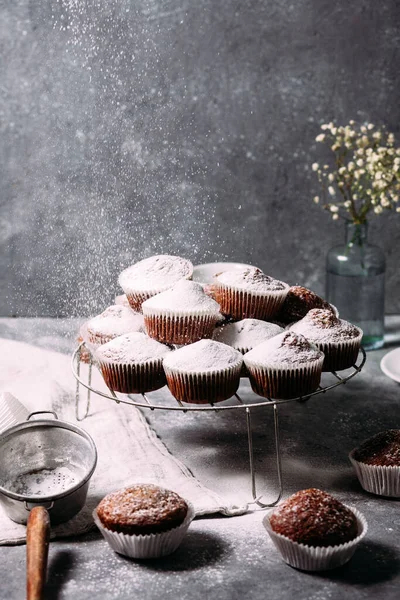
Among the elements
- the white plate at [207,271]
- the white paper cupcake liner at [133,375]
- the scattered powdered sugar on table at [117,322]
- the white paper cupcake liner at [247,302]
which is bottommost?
the white paper cupcake liner at [133,375]

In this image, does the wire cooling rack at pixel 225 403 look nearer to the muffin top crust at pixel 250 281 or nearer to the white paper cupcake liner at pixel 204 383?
the white paper cupcake liner at pixel 204 383

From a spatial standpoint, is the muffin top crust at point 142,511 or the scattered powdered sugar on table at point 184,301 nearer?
the muffin top crust at point 142,511

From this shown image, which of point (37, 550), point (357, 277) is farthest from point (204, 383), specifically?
point (357, 277)

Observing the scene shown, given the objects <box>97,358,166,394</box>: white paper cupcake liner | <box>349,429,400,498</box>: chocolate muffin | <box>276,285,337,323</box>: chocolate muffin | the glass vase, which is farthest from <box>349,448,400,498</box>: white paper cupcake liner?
the glass vase

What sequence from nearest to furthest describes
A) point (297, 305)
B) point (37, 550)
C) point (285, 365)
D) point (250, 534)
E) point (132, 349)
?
point (37, 550)
point (250, 534)
point (285, 365)
point (132, 349)
point (297, 305)

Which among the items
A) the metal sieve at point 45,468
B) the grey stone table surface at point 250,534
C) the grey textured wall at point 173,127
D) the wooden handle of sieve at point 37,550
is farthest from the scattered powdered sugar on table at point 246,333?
the grey textured wall at point 173,127

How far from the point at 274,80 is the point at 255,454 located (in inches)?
58.0

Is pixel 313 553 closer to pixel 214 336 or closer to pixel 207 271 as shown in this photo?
pixel 214 336

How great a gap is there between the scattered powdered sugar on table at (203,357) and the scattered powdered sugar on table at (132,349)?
2.4 inches

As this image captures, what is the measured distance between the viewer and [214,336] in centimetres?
232

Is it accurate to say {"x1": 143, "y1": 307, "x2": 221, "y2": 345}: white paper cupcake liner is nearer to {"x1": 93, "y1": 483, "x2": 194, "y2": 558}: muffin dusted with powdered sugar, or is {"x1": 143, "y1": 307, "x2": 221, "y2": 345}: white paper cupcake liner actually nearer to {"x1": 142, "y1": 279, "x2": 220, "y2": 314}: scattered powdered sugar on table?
{"x1": 142, "y1": 279, "x2": 220, "y2": 314}: scattered powdered sugar on table

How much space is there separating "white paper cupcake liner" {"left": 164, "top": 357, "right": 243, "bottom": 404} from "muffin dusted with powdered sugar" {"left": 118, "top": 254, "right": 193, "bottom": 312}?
0.96 ft

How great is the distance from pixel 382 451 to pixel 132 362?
2.13 ft

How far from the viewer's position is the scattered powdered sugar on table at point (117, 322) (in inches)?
92.0
